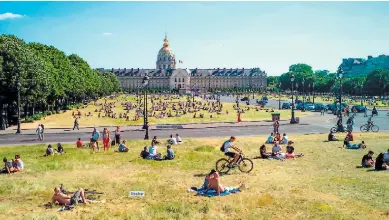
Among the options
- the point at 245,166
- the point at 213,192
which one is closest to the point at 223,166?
the point at 245,166

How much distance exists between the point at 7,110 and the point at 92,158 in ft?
109

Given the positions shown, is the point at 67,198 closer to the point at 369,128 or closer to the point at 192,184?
the point at 192,184

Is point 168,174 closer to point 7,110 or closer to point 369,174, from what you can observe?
point 369,174

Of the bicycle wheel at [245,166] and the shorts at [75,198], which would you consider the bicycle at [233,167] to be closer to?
the bicycle wheel at [245,166]

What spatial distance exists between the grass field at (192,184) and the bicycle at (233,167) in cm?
42

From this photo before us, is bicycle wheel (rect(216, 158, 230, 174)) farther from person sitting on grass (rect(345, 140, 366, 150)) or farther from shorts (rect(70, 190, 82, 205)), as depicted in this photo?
person sitting on grass (rect(345, 140, 366, 150))

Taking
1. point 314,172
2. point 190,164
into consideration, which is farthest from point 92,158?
point 314,172

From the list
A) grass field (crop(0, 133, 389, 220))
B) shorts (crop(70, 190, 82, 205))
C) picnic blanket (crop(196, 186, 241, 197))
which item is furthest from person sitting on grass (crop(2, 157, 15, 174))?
picnic blanket (crop(196, 186, 241, 197))

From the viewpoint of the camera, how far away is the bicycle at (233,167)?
20.3 metres

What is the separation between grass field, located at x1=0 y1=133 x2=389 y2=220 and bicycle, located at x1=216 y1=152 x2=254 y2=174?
1.39 feet

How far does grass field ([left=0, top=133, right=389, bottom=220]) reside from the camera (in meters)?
14.3

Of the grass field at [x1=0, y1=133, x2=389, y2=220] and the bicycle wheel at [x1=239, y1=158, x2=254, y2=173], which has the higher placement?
the bicycle wheel at [x1=239, y1=158, x2=254, y2=173]

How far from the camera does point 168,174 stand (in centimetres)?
2077

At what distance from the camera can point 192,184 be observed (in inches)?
726
